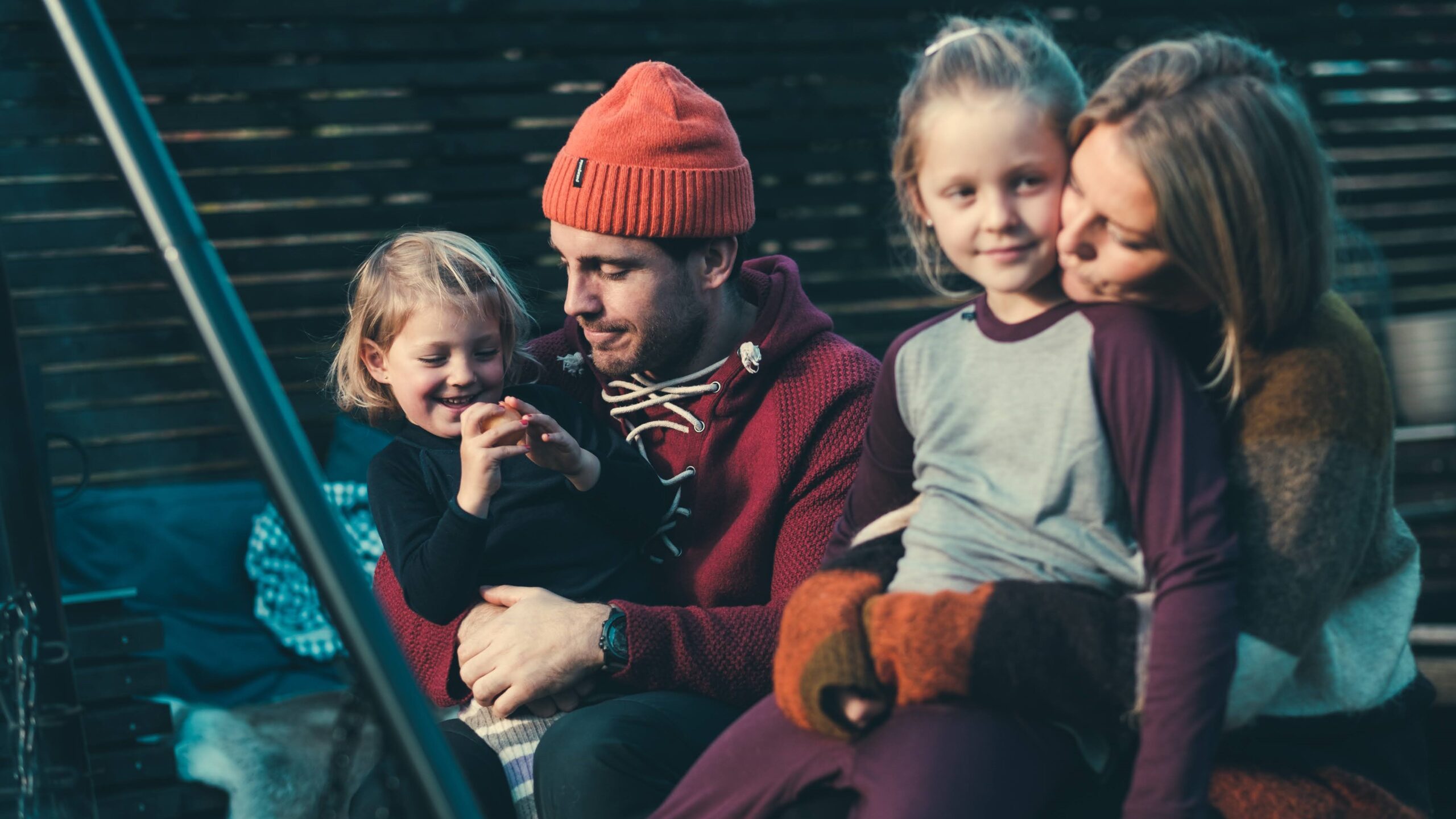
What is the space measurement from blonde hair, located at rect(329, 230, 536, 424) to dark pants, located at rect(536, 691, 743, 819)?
614 mm

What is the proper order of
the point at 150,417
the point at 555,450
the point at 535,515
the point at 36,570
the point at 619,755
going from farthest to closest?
1. the point at 150,417
2. the point at 36,570
3. the point at 535,515
4. the point at 555,450
5. the point at 619,755

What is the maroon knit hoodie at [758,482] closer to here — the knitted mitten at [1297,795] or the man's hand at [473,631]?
the man's hand at [473,631]

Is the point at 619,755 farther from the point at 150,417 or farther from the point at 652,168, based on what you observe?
the point at 150,417

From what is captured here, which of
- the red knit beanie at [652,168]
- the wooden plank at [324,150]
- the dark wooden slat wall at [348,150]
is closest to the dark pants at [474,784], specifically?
the red knit beanie at [652,168]

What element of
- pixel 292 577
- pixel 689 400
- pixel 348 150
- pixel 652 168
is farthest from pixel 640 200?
pixel 348 150

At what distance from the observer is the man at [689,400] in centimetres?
187

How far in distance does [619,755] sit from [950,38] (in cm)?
98

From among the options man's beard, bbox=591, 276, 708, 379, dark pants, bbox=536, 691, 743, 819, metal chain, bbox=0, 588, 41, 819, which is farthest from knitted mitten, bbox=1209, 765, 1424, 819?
metal chain, bbox=0, 588, 41, 819

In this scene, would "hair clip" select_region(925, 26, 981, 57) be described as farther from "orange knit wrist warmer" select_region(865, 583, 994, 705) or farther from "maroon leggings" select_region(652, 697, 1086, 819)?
"maroon leggings" select_region(652, 697, 1086, 819)

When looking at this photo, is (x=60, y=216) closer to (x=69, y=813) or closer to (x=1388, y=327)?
(x=69, y=813)

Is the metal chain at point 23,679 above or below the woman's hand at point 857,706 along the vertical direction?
below

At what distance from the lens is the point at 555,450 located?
5.90 ft

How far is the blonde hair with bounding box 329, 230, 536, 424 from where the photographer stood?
1.96m

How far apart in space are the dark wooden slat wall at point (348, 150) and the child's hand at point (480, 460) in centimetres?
245
